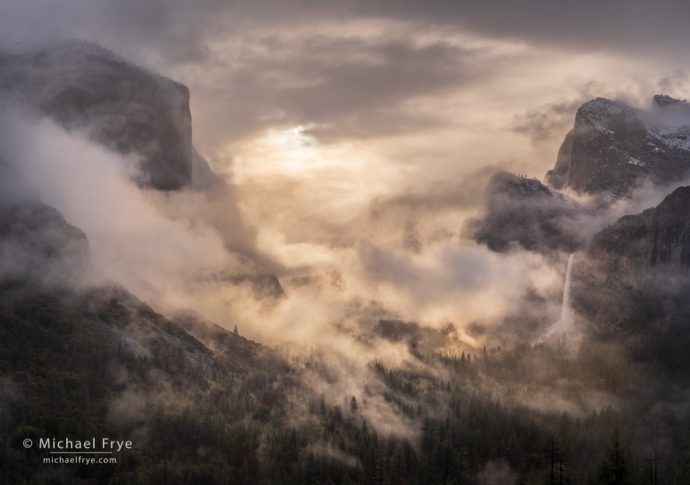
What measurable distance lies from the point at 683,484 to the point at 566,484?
2988 centimetres

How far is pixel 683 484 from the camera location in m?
184

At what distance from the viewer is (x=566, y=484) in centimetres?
17312

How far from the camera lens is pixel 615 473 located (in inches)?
5763

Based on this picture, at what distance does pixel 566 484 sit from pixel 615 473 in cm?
2839

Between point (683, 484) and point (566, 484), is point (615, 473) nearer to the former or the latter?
point (566, 484)

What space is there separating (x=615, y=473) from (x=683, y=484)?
47.4m

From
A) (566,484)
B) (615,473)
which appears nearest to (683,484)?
(566,484)

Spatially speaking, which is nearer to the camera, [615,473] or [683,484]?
[615,473]

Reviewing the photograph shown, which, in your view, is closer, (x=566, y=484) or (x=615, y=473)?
(x=615, y=473)
